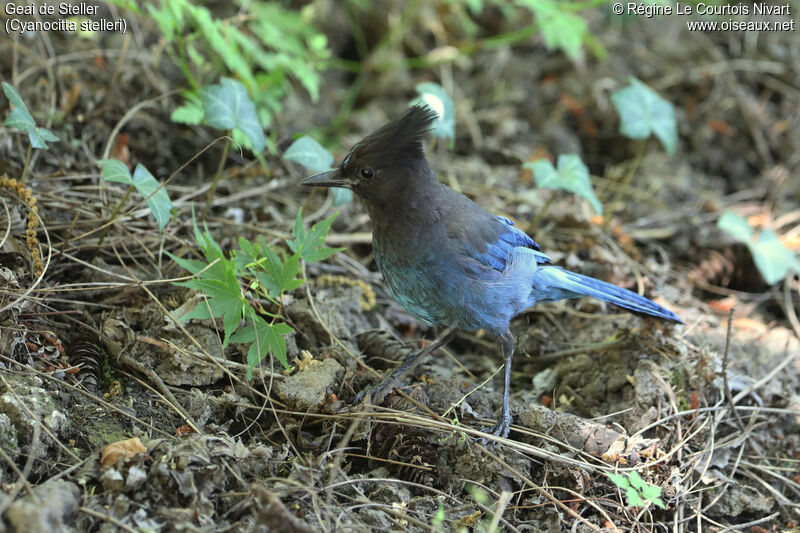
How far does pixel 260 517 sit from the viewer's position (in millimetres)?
2340

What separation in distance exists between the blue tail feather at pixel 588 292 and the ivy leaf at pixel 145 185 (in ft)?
6.26

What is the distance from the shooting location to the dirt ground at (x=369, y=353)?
2582mm

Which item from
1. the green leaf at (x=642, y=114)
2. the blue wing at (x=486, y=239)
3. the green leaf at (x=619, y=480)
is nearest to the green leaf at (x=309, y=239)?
the blue wing at (x=486, y=239)

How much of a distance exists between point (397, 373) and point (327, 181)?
1.01 m

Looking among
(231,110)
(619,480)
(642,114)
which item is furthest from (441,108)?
(619,480)

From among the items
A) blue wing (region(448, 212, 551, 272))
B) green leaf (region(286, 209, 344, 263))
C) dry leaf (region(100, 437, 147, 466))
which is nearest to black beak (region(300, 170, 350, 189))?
green leaf (region(286, 209, 344, 263))

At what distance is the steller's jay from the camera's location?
3.23 metres

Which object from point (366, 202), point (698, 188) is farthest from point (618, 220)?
point (366, 202)

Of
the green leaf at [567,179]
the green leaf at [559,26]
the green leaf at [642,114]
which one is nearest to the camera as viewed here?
the green leaf at [567,179]

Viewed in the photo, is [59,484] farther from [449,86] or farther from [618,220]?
[449,86]

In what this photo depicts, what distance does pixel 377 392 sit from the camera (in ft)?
10.6

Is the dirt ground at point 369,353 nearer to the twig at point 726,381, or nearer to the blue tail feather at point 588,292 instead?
the twig at point 726,381

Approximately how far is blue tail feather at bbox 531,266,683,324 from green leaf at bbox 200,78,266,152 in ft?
5.64

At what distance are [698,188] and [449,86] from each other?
2.27 m
